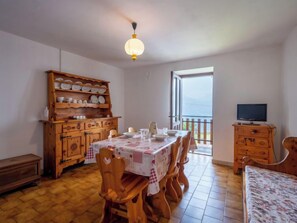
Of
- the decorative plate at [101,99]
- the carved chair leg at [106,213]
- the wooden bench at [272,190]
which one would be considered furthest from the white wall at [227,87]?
the carved chair leg at [106,213]

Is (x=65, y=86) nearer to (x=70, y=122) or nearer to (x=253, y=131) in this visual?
(x=70, y=122)

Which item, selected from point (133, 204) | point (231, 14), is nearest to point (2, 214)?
point (133, 204)

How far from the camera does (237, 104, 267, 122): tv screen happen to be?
2.85m

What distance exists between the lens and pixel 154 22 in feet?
6.89

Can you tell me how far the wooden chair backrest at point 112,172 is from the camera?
4.42 feet

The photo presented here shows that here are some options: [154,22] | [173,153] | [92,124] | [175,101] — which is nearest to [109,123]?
[92,124]

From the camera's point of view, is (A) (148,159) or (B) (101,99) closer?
(A) (148,159)

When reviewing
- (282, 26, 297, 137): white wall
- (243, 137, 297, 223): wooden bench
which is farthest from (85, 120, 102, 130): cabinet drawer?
(282, 26, 297, 137): white wall

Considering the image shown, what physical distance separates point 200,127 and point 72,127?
3746mm

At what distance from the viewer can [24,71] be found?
8.80ft

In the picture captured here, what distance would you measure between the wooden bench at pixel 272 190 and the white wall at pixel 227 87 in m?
1.42

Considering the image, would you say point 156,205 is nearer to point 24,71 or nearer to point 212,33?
point 212,33

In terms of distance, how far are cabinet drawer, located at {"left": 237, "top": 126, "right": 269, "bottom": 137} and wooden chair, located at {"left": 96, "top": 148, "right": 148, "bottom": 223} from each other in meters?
2.11

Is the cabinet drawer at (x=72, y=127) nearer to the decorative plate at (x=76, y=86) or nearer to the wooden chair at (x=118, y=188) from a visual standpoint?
the decorative plate at (x=76, y=86)
